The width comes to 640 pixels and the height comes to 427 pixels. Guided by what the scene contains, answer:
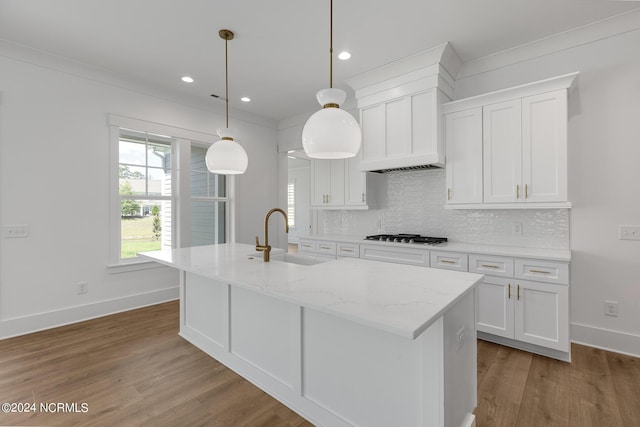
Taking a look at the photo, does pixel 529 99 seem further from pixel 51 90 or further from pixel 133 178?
pixel 51 90

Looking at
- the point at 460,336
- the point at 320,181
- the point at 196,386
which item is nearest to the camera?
the point at 460,336

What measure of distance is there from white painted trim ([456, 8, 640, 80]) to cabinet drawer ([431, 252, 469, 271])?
6.49ft

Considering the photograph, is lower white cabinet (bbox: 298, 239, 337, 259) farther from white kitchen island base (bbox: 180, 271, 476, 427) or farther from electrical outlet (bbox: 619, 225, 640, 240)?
electrical outlet (bbox: 619, 225, 640, 240)

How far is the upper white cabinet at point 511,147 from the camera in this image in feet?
8.25

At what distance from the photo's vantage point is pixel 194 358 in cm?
247

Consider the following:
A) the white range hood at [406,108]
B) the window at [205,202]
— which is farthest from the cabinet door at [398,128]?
the window at [205,202]

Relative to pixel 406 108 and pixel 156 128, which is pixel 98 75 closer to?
pixel 156 128

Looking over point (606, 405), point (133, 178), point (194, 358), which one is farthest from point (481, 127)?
point (133, 178)

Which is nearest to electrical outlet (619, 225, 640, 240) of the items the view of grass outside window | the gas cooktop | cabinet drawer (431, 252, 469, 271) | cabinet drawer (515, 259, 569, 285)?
cabinet drawer (515, 259, 569, 285)

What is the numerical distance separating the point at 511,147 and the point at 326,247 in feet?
7.71

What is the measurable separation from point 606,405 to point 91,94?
17.2 feet

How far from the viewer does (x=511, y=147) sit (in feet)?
9.02

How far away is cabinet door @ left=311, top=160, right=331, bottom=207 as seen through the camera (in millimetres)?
4316

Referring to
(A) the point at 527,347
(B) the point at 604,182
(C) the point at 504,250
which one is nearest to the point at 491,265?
(C) the point at 504,250
